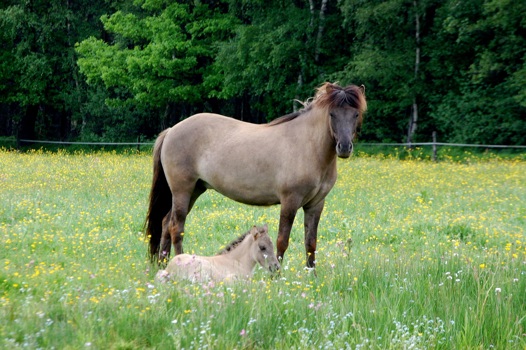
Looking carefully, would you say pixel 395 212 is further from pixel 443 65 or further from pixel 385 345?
pixel 443 65

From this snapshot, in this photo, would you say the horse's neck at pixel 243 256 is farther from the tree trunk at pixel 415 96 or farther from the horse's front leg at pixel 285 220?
the tree trunk at pixel 415 96

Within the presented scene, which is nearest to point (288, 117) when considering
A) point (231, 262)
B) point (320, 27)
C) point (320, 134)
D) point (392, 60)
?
point (320, 134)

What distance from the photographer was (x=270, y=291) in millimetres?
5320

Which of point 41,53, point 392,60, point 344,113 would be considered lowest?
point 344,113

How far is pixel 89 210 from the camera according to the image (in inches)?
476

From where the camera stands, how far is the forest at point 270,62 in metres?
28.8

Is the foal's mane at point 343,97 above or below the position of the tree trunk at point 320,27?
below

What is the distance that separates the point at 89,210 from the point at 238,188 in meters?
5.25

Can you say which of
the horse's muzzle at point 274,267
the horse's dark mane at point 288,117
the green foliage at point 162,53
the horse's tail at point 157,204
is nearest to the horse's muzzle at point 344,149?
the horse's dark mane at point 288,117

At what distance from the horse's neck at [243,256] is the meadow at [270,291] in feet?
1.58

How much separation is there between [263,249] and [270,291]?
156cm

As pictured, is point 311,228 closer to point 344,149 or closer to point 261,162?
point 261,162

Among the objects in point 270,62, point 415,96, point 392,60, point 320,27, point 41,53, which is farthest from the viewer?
point 41,53

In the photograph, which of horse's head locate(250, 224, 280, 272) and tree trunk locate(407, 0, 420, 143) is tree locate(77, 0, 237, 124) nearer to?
tree trunk locate(407, 0, 420, 143)
